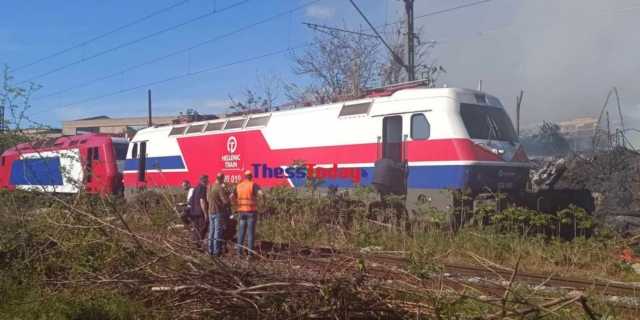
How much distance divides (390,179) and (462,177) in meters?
1.61

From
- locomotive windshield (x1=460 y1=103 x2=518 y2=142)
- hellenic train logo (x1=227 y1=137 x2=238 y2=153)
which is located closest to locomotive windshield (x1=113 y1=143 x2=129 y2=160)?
hellenic train logo (x1=227 y1=137 x2=238 y2=153)

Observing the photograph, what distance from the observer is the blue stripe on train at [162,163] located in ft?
61.4

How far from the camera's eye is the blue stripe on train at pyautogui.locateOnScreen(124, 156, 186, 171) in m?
18.7

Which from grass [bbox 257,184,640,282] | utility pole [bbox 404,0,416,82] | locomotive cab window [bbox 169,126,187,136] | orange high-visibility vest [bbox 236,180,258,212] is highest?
utility pole [bbox 404,0,416,82]

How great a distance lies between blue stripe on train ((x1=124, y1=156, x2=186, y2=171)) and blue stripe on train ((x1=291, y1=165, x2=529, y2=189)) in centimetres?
889

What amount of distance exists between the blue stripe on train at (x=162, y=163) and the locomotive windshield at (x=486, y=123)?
977 centimetres

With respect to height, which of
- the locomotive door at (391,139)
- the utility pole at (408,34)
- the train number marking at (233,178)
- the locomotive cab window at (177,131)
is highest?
the utility pole at (408,34)

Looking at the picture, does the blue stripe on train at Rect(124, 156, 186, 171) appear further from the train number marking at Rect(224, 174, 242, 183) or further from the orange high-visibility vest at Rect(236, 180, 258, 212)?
the orange high-visibility vest at Rect(236, 180, 258, 212)

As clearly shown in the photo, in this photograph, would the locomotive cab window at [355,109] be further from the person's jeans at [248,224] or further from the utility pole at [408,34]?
the utility pole at [408,34]

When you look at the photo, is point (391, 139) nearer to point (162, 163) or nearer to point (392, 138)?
point (392, 138)

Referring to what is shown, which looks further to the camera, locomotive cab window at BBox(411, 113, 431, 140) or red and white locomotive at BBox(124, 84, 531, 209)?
locomotive cab window at BBox(411, 113, 431, 140)

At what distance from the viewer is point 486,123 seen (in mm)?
12312

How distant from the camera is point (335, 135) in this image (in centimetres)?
1393

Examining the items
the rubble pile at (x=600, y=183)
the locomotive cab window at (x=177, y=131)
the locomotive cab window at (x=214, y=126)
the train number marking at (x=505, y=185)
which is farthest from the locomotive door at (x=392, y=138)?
the locomotive cab window at (x=177, y=131)
